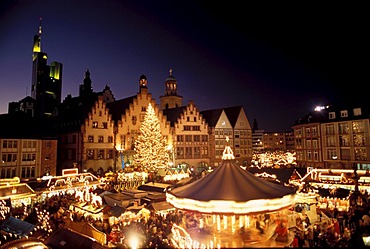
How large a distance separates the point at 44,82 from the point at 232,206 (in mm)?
88294

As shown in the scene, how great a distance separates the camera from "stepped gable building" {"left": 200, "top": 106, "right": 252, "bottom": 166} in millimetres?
50062

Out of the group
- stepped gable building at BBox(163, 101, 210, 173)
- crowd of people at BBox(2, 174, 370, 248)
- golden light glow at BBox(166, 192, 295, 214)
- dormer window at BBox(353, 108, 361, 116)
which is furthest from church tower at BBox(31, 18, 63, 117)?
golden light glow at BBox(166, 192, 295, 214)

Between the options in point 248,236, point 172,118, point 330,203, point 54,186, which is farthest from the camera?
point 172,118

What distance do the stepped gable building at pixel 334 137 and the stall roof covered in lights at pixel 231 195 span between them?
36271 mm

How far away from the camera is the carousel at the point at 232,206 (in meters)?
10.3

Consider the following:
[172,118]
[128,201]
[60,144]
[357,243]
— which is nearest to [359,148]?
[172,118]

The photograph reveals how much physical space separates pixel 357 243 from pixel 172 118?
3950 centimetres

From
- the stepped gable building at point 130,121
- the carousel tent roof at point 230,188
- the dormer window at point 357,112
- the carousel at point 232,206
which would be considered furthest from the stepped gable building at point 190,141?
the carousel tent roof at point 230,188

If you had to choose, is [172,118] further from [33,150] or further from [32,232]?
[32,232]

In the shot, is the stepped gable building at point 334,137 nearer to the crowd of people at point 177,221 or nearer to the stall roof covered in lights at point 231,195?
the crowd of people at point 177,221

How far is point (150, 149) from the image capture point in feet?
120

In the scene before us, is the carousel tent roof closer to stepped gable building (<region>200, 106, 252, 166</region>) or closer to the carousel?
the carousel

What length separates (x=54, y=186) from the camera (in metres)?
24.8

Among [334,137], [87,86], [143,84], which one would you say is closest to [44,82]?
[87,86]
